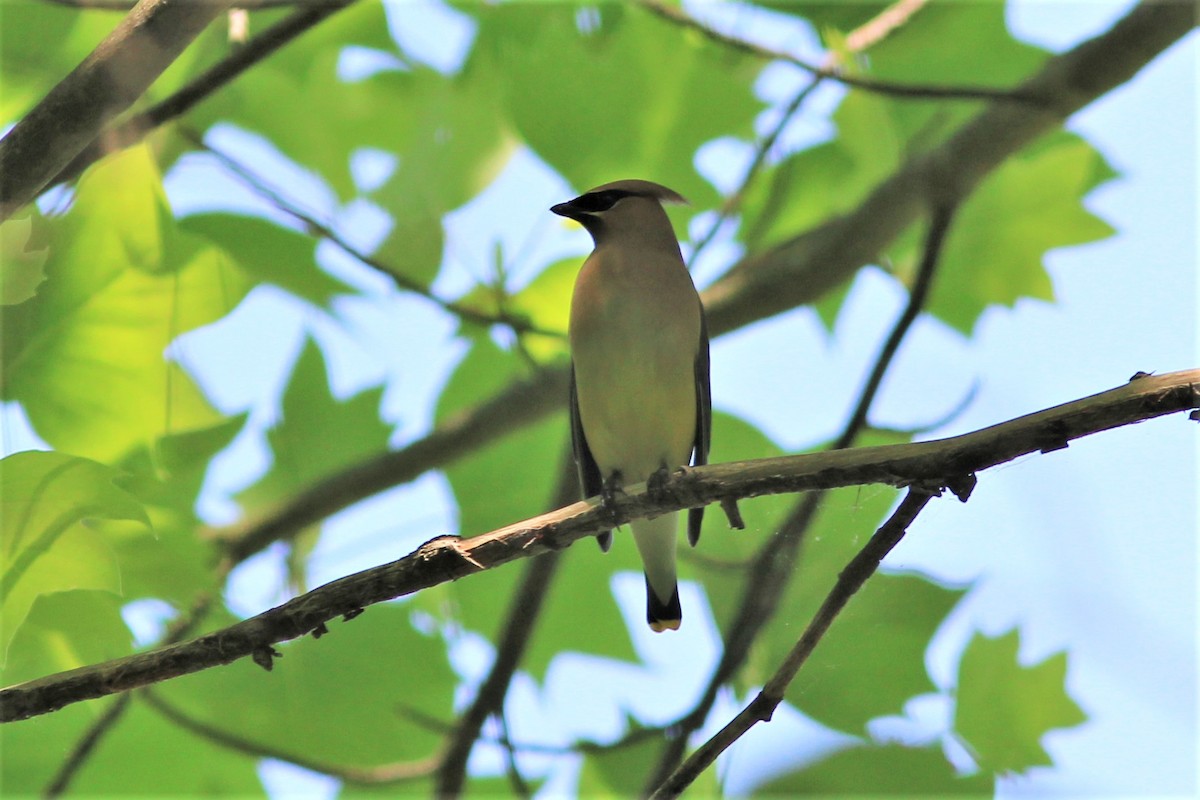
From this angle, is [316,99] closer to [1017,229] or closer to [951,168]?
[951,168]

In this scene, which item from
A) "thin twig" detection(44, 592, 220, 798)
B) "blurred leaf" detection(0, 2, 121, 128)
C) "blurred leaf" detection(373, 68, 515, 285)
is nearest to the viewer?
"thin twig" detection(44, 592, 220, 798)

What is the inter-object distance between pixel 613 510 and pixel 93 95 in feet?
4.03

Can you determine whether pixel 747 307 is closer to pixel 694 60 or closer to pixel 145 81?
pixel 694 60

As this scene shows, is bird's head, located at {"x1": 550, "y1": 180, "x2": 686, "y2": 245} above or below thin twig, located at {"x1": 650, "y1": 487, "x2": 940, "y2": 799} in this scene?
above

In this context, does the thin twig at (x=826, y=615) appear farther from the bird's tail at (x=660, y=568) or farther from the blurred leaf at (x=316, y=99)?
the blurred leaf at (x=316, y=99)

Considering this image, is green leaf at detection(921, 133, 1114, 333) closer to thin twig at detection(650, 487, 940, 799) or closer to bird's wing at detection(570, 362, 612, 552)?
bird's wing at detection(570, 362, 612, 552)

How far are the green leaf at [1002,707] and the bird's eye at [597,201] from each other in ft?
5.69

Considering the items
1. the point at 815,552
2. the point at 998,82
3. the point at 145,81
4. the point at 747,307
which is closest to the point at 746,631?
the point at 815,552

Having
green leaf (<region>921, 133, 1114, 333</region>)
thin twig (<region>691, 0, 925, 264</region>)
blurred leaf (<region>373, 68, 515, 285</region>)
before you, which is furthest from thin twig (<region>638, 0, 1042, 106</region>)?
blurred leaf (<region>373, 68, 515, 285</region>)

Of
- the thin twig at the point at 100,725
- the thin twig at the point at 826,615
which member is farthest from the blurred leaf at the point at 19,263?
the thin twig at the point at 826,615

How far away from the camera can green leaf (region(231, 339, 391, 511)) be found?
12.7 ft

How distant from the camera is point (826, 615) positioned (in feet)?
6.47

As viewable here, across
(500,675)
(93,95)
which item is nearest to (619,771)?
(500,675)

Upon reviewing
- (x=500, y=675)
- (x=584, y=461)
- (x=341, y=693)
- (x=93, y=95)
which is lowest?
(x=341, y=693)
